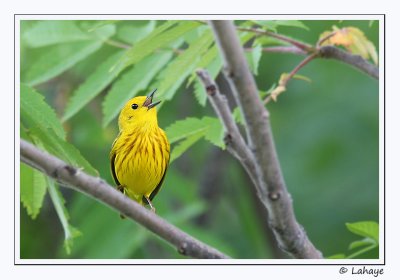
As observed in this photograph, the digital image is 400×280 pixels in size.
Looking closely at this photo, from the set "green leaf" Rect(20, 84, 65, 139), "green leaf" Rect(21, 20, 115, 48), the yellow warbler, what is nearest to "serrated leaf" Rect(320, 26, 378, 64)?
the yellow warbler

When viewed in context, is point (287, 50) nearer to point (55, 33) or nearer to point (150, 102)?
point (150, 102)

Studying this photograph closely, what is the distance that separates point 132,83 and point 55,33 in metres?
0.33

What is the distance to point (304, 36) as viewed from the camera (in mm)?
3822

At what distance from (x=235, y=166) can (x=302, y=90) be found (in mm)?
706

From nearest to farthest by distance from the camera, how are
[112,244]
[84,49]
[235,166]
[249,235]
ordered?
[84,49] < [112,244] < [249,235] < [235,166]

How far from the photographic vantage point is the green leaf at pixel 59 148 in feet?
5.65

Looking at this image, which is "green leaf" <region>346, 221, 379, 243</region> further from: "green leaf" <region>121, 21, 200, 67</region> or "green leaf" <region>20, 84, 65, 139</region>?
"green leaf" <region>20, 84, 65, 139</region>

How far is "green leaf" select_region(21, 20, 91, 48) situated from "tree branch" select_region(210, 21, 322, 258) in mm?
1004

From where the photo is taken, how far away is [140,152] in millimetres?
2219

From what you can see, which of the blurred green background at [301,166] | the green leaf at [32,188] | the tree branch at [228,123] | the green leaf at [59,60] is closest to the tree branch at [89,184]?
the tree branch at [228,123]
